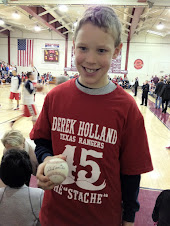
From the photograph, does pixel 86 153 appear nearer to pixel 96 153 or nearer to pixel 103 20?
pixel 96 153

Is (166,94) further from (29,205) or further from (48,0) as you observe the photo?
(29,205)

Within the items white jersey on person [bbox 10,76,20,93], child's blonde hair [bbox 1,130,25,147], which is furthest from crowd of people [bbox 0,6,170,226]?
white jersey on person [bbox 10,76,20,93]

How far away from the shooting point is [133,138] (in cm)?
104

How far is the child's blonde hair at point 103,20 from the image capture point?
970 mm

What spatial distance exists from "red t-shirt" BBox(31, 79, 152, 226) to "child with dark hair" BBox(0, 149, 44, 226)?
576 millimetres

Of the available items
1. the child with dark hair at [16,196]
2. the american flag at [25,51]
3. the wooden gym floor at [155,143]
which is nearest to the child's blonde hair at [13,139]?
the child with dark hair at [16,196]

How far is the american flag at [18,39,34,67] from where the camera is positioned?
24453 mm

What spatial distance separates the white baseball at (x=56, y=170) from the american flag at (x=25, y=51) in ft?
83.3

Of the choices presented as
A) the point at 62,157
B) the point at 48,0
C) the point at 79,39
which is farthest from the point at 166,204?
the point at 48,0

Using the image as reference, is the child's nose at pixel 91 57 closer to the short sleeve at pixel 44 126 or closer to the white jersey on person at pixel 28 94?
the short sleeve at pixel 44 126

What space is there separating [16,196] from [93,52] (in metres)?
1.34

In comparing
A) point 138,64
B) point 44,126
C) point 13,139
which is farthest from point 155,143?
point 138,64

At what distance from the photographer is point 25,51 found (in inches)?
980

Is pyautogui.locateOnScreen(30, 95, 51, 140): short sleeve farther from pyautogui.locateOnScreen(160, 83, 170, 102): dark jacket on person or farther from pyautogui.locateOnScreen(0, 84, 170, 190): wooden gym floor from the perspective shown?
pyautogui.locateOnScreen(160, 83, 170, 102): dark jacket on person
